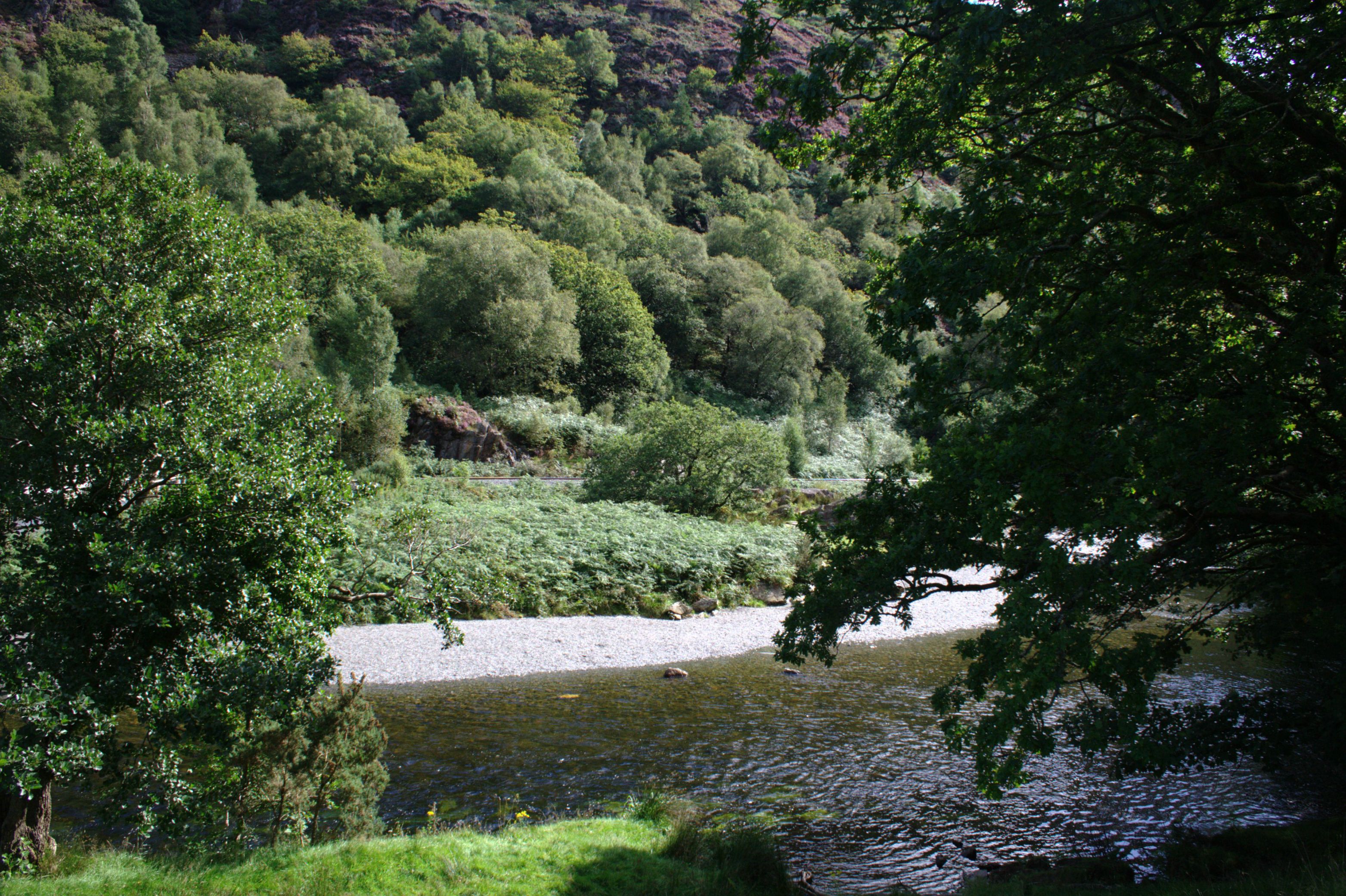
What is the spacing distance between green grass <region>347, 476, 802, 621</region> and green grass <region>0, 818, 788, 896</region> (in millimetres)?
10530

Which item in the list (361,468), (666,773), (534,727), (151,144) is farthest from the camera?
(151,144)

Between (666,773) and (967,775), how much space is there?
458cm

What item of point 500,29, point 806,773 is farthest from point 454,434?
point 500,29

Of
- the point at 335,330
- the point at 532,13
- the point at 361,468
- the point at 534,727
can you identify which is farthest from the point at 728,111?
the point at 534,727

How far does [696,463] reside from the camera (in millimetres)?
31875

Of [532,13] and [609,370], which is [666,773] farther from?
[532,13]

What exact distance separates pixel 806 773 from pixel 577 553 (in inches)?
500

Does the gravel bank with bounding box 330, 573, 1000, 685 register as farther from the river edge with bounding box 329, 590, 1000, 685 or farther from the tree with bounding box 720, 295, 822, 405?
the tree with bounding box 720, 295, 822, 405

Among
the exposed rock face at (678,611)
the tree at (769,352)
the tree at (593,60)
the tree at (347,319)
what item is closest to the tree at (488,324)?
the tree at (347,319)

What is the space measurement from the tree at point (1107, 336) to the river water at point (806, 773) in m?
2.09

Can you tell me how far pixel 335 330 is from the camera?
140 ft

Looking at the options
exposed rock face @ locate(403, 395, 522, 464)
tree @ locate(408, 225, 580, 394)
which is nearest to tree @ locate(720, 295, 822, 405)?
tree @ locate(408, 225, 580, 394)

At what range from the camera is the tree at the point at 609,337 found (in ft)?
176

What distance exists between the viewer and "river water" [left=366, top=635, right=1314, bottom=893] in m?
9.57
